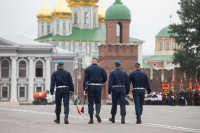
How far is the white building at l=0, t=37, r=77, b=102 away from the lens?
7116 cm

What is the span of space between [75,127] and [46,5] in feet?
382

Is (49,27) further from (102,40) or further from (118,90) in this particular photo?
(118,90)

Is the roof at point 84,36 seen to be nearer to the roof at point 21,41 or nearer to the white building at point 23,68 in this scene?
the roof at point 21,41

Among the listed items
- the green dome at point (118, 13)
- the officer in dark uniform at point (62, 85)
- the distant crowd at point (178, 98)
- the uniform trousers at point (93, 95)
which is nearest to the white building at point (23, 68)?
the green dome at point (118, 13)

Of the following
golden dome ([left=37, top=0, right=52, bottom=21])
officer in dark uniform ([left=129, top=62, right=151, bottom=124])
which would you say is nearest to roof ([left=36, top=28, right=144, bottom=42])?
golden dome ([left=37, top=0, right=52, bottom=21])

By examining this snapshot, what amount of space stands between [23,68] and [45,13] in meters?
58.0

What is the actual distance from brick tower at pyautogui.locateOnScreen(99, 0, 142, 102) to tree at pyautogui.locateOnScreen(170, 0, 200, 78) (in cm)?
474

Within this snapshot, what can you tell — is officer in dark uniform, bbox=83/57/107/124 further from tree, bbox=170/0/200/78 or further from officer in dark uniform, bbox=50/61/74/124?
tree, bbox=170/0/200/78

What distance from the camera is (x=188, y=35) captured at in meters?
65.3

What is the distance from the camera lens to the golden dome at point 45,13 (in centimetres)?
12995

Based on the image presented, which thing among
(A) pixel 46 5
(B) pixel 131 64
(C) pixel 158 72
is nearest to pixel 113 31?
(B) pixel 131 64

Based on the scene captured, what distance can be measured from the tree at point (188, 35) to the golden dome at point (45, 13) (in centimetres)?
6750

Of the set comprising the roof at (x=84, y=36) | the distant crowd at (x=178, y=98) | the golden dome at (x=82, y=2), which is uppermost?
the golden dome at (x=82, y=2)

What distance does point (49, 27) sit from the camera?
431ft
